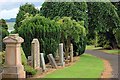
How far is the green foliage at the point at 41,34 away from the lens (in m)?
17.8

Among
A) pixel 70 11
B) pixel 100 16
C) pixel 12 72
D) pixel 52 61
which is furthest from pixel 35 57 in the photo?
pixel 100 16

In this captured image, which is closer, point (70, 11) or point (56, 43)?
point (56, 43)

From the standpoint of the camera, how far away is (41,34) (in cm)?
1820

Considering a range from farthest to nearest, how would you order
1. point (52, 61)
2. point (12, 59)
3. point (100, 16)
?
point (100, 16)
point (52, 61)
point (12, 59)

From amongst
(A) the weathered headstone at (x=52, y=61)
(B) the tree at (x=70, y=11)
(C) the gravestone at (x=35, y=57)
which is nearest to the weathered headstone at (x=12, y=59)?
(C) the gravestone at (x=35, y=57)

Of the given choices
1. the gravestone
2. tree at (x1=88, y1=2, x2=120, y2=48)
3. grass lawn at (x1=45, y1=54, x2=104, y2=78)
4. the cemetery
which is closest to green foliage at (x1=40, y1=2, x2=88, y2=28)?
the cemetery

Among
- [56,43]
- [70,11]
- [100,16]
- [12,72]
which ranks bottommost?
[12,72]

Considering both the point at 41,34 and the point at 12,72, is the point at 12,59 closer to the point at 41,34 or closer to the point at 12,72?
the point at 12,72

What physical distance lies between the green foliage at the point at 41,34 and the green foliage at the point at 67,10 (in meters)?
8.92

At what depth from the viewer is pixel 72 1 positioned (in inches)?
1131

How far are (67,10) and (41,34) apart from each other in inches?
403

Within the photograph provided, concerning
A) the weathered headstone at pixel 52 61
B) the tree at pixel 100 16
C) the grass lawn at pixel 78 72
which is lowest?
the grass lawn at pixel 78 72

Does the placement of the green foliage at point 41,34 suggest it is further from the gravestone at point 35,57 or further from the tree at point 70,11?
the tree at point 70,11

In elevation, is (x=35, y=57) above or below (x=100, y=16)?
below
